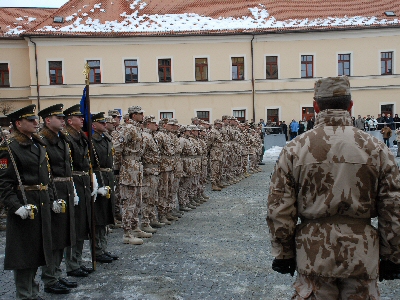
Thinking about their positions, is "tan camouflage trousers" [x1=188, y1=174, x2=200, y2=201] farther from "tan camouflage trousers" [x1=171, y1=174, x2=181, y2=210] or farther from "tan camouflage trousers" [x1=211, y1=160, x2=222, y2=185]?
"tan camouflage trousers" [x1=211, y1=160, x2=222, y2=185]

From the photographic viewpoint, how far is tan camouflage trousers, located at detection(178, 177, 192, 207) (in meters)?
10.6

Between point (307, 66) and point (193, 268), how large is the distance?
93.5 feet

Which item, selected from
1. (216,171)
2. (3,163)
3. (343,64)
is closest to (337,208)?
(3,163)

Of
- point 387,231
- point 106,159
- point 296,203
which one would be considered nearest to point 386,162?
point 387,231

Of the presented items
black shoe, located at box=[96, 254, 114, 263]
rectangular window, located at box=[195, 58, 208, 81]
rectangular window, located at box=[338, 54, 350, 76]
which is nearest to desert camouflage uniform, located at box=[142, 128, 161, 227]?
black shoe, located at box=[96, 254, 114, 263]

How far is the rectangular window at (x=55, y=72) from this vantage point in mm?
31047

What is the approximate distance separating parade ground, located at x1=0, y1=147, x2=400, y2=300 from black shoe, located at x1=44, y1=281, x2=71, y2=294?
0.06 m

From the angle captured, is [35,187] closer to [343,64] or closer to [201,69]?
[201,69]

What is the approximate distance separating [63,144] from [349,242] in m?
3.93

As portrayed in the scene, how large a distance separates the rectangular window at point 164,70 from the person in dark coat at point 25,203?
27.5 metres

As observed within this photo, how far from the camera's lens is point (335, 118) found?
114 inches

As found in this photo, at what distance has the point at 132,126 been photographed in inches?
298

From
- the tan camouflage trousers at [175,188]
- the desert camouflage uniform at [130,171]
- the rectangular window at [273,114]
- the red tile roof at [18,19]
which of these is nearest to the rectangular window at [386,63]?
the rectangular window at [273,114]

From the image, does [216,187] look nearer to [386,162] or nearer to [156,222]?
[156,222]
